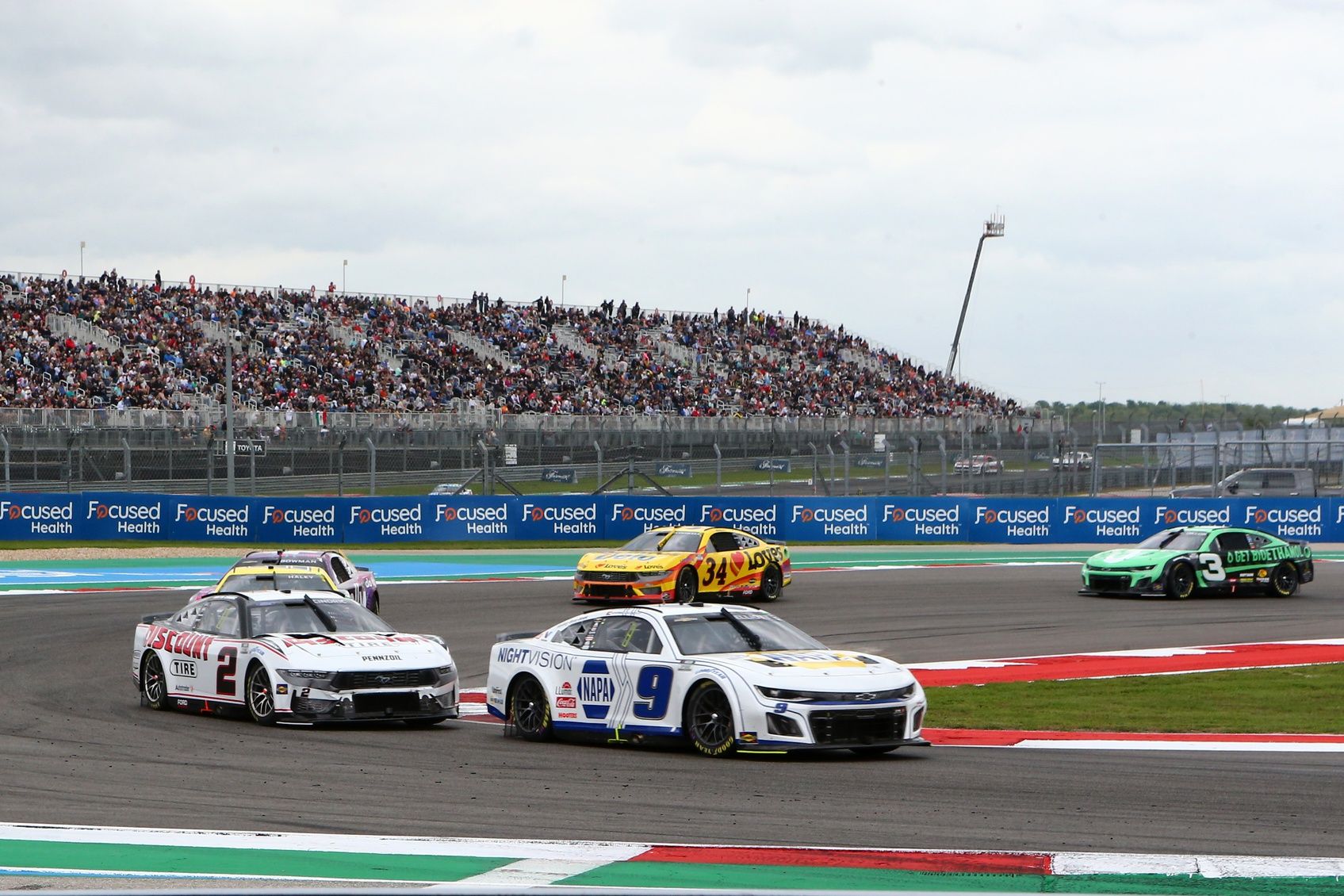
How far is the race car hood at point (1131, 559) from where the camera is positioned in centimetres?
2570

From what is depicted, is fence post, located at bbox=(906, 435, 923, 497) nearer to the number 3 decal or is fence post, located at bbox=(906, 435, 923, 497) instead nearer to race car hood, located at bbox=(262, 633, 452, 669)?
the number 3 decal

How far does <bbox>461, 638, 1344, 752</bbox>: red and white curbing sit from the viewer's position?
39.1ft

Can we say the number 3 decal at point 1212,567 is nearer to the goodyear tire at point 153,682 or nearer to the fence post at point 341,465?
the goodyear tire at point 153,682

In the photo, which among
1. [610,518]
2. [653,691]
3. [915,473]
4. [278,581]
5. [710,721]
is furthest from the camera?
[915,473]

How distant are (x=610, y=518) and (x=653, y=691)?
2538 centimetres

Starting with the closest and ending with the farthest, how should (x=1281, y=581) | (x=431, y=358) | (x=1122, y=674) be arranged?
(x=1122, y=674) < (x=1281, y=581) < (x=431, y=358)

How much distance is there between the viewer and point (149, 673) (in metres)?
14.3

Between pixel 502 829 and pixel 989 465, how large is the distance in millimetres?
34656

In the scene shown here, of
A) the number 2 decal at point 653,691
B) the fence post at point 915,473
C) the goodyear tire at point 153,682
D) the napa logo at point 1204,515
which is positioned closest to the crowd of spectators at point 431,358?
the fence post at point 915,473

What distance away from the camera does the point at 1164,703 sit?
14477 mm

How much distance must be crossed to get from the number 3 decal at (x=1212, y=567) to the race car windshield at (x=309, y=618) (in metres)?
15.9

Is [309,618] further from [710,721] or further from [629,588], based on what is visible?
[629,588]

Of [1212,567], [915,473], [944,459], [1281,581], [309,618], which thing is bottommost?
[1281,581]

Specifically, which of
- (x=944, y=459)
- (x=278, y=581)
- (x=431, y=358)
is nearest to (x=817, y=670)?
(x=278, y=581)
